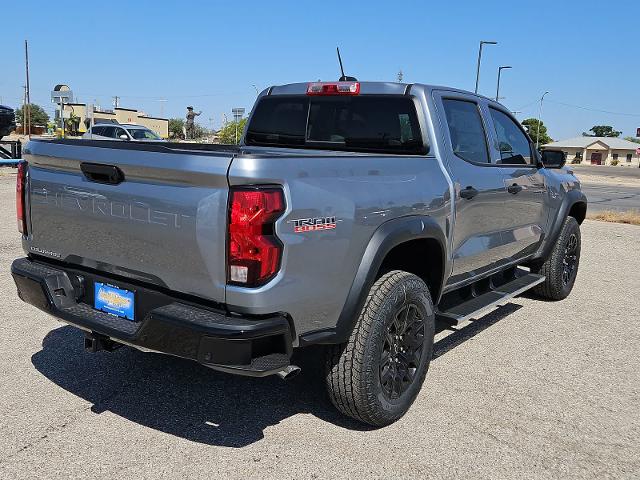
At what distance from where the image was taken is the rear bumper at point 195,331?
2586 millimetres

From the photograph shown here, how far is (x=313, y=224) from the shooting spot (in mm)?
2752

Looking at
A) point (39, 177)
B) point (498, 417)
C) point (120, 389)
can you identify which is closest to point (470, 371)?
point (498, 417)

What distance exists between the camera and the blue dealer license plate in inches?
117

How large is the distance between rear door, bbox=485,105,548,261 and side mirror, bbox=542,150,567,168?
0.48 ft

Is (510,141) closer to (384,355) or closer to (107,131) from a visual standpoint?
(384,355)

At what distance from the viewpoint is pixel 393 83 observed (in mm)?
4227

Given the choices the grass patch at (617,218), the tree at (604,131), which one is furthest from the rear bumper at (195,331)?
the tree at (604,131)

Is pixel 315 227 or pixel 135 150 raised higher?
pixel 135 150

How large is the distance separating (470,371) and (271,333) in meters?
2.17

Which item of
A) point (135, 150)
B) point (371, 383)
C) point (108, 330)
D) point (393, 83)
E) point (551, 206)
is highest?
point (393, 83)

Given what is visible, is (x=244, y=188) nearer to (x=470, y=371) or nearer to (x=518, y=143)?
(x=470, y=371)

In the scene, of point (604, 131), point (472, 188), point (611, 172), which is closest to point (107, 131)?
point (472, 188)

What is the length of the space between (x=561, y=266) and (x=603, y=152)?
110 metres

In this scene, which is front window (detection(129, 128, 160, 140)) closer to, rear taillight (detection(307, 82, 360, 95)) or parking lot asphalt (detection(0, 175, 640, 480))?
parking lot asphalt (detection(0, 175, 640, 480))
